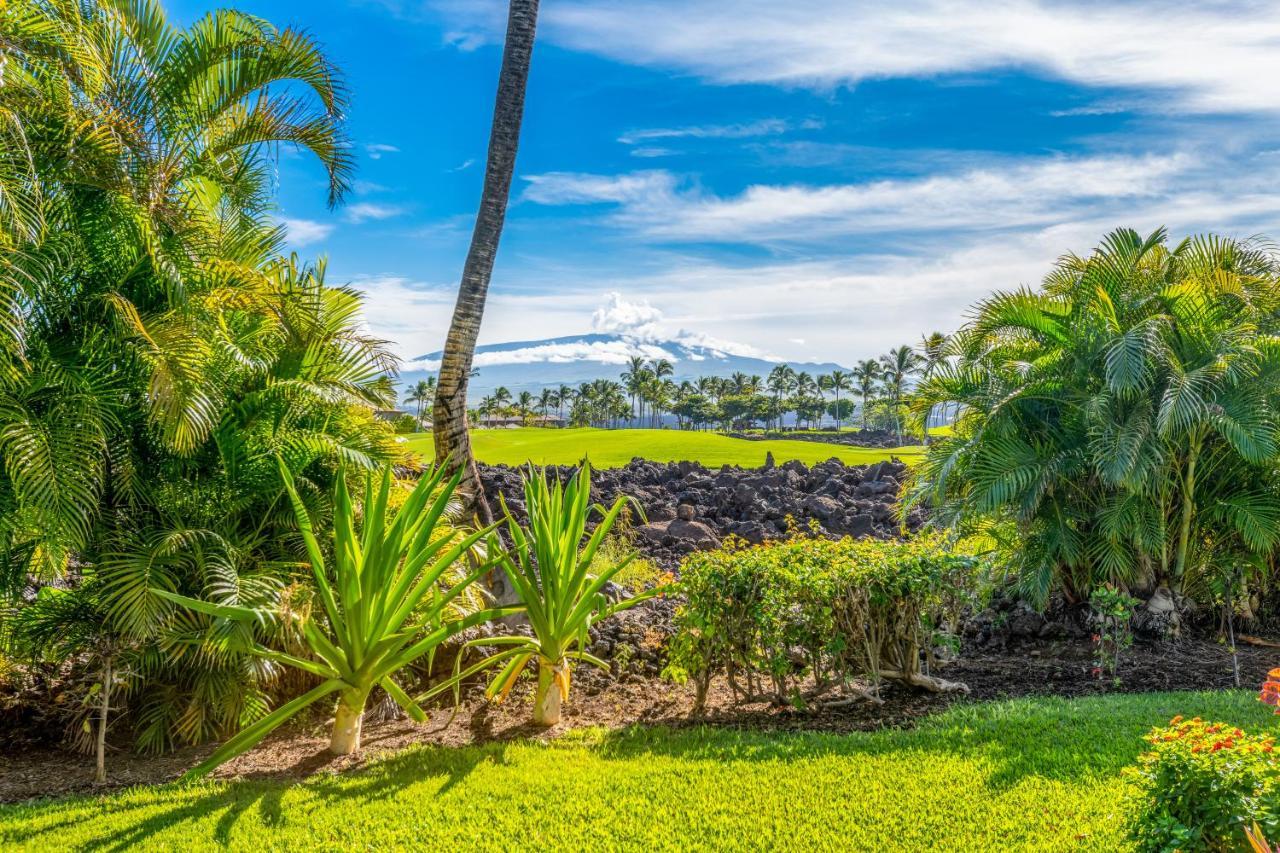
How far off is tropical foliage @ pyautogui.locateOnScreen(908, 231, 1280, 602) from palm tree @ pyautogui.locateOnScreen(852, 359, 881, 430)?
412ft

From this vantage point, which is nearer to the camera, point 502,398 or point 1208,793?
point 1208,793

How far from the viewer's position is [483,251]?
7.77m

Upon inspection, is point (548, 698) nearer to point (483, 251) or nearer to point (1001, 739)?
point (1001, 739)

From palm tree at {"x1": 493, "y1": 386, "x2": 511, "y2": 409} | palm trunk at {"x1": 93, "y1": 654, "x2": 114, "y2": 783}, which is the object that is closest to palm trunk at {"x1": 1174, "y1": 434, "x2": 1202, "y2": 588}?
palm trunk at {"x1": 93, "y1": 654, "x2": 114, "y2": 783}

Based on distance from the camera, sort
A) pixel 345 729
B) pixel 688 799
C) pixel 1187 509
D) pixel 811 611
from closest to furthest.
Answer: pixel 688 799, pixel 345 729, pixel 811 611, pixel 1187 509

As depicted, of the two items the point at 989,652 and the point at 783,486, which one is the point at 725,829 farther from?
the point at 783,486

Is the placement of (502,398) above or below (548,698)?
above

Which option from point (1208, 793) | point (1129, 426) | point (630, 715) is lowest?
point (630, 715)

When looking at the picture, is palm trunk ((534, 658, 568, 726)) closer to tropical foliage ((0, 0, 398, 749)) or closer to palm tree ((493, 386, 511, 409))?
tropical foliage ((0, 0, 398, 749))

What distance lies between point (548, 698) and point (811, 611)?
2.03 meters

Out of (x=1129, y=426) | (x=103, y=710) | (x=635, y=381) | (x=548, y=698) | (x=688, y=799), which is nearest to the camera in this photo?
(x=688, y=799)

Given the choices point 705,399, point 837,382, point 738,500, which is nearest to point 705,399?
point 705,399

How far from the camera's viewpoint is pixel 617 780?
190 inches

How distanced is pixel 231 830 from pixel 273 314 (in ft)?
12.2
